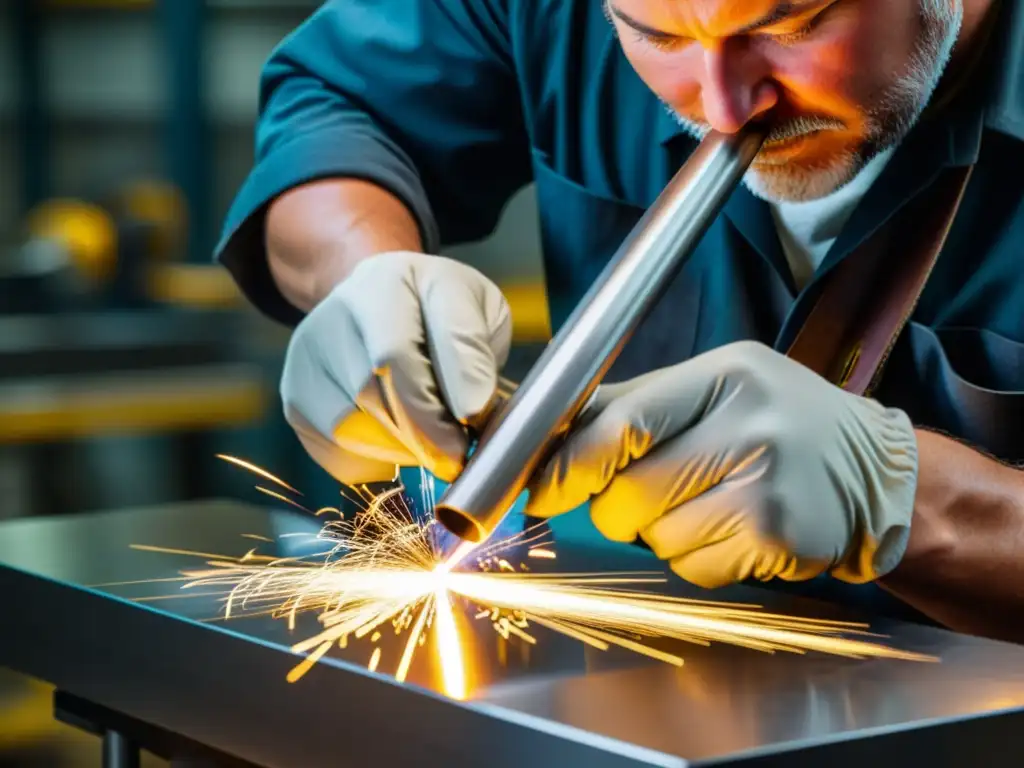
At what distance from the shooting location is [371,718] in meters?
0.58

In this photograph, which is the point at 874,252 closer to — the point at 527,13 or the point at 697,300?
the point at 697,300

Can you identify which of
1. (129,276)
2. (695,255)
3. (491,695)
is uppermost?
(129,276)

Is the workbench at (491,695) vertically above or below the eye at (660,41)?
below

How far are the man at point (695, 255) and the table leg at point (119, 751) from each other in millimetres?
216

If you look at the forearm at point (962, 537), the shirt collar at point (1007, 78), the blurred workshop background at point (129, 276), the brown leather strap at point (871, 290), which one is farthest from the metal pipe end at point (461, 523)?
the blurred workshop background at point (129, 276)

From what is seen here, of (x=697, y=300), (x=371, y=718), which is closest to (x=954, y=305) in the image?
(x=697, y=300)

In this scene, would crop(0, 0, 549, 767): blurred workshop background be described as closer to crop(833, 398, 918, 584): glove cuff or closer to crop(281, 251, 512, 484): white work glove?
crop(281, 251, 512, 484): white work glove

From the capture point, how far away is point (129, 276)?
2.90 metres

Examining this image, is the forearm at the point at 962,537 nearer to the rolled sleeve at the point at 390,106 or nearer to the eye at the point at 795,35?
the eye at the point at 795,35

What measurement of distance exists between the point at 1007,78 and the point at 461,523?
560mm

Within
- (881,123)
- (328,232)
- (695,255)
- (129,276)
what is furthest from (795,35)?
(129,276)

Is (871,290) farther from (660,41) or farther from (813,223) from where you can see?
(660,41)

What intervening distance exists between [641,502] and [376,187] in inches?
20.9

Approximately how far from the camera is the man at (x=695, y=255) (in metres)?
0.74
